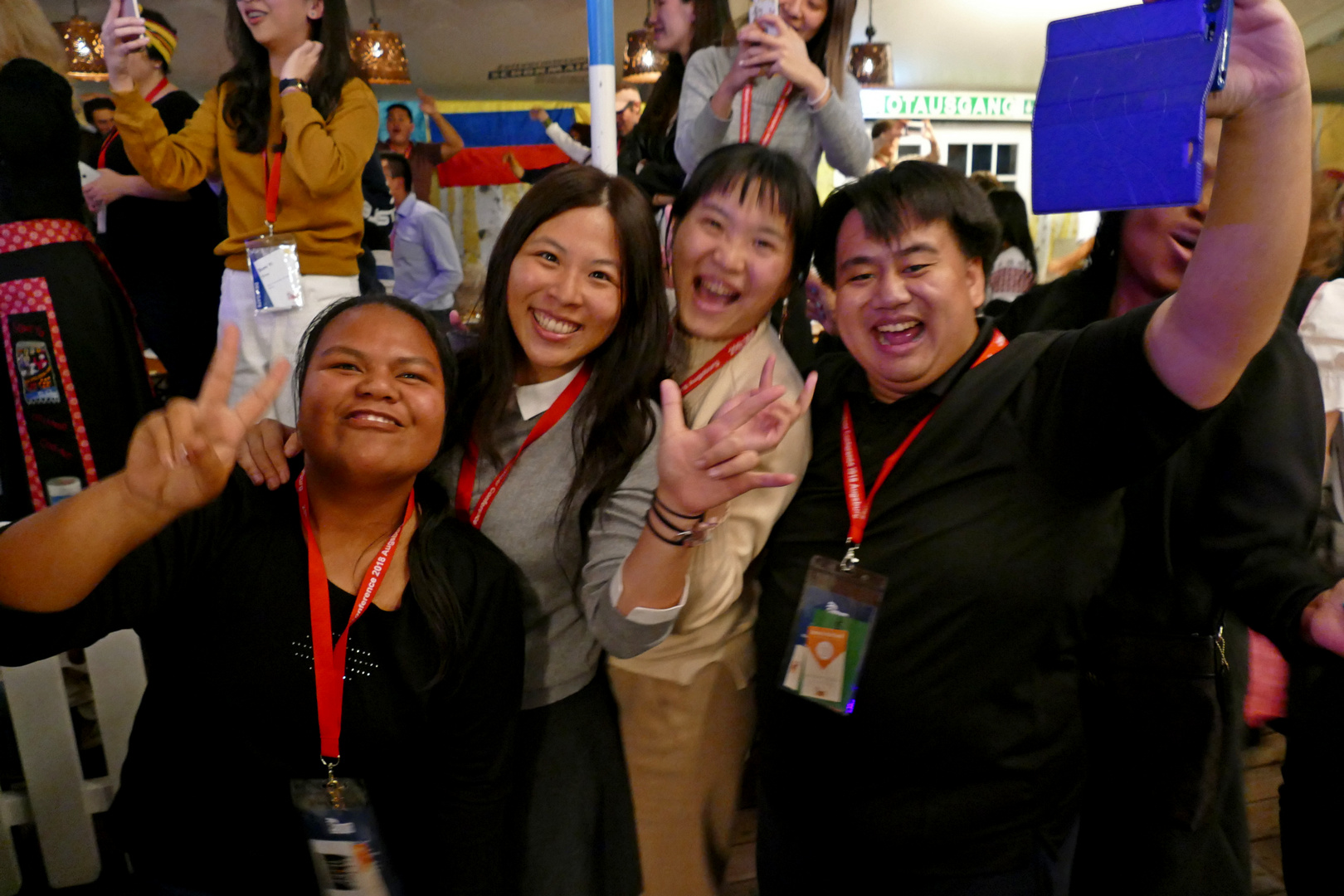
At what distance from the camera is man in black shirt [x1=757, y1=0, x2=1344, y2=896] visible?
127 cm

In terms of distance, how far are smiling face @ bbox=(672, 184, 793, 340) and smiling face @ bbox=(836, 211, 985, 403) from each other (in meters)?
0.22

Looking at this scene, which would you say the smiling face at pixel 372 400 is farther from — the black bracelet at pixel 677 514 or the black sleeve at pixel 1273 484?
the black sleeve at pixel 1273 484

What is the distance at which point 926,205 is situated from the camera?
1434mm

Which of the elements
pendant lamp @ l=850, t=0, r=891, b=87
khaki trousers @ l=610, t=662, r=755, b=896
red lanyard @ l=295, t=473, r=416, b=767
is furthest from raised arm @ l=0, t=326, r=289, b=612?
pendant lamp @ l=850, t=0, r=891, b=87

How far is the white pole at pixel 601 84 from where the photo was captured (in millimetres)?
1814

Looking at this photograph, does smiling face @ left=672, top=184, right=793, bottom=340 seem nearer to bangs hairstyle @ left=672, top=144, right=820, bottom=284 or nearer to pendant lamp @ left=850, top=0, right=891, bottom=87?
bangs hairstyle @ left=672, top=144, right=820, bottom=284

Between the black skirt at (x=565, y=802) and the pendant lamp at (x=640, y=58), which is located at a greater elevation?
the pendant lamp at (x=640, y=58)

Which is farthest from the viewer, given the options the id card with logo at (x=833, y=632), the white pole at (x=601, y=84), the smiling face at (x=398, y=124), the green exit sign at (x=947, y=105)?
the green exit sign at (x=947, y=105)

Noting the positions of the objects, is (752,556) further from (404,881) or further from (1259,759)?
(1259,759)

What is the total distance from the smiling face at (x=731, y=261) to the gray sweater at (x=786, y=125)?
0.62 meters

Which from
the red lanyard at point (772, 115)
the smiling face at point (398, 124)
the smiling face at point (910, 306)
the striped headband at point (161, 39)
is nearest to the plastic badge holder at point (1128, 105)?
the smiling face at point (910, 306)

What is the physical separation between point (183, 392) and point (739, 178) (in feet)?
7.70

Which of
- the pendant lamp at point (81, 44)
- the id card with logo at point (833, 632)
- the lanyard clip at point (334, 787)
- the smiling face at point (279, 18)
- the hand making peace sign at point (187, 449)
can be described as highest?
the pendant lamp at point (81, 44)

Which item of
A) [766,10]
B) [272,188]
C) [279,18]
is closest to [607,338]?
[766,10]
